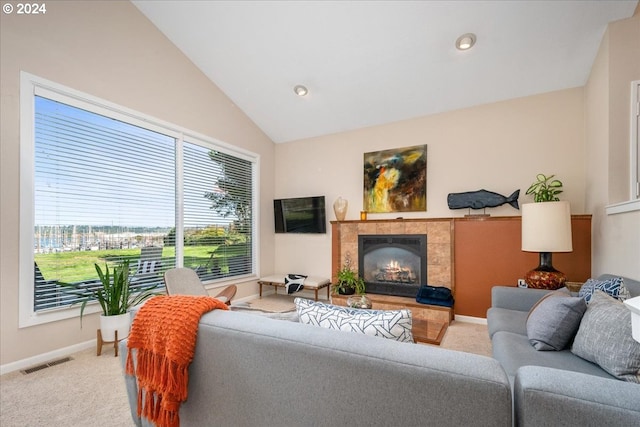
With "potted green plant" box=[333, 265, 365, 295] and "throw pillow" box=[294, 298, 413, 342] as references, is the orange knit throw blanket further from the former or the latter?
"potted green plant" box=[333, 265, 365, 295]

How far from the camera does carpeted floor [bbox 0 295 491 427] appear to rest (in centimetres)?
173

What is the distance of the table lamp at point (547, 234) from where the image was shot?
2.61 metres

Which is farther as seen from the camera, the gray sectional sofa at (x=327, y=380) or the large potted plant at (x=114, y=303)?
the large potted plant at (x=114, y=303)

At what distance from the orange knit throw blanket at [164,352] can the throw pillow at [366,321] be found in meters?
0.46

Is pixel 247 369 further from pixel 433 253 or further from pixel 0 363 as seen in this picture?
pixel 433 253

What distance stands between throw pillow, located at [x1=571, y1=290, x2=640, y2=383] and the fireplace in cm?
238

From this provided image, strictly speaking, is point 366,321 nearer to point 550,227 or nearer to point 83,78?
point 550,227

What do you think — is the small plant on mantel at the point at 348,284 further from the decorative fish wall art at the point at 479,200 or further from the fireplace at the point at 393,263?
the decorative fish wall art at the point at 479,200

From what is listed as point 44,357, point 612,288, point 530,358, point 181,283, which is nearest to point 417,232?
point 612,288

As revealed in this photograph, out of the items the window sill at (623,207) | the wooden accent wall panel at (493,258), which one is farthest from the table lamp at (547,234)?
the wooden accent wall panel at (493,258)

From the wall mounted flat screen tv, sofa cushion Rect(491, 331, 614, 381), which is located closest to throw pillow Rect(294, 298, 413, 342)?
sofa cushion Rect(491, 331, 614, 381)

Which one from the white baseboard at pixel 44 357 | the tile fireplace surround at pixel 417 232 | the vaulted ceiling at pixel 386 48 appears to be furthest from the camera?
the tile fireplace surround at pixel 417 232

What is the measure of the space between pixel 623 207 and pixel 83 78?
4.84 meters

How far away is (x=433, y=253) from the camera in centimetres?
380
